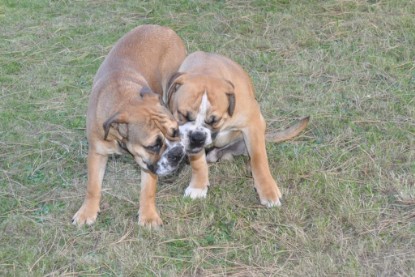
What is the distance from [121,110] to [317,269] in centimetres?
171

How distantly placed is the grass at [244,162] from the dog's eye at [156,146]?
644mm

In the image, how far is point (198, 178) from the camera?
536 centimetres

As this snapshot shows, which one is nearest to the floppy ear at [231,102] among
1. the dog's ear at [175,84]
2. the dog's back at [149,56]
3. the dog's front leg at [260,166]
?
the dog's front leg at [260,166]

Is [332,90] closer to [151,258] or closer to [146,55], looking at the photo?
[146,55]

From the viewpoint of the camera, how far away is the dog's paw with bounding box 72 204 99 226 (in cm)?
507

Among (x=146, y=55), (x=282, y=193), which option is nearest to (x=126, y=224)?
(x=282, y=193)

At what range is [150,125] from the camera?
457 centimetres

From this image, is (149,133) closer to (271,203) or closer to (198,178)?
(198,178)

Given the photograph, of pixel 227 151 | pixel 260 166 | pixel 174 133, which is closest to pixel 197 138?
pixel 174 133

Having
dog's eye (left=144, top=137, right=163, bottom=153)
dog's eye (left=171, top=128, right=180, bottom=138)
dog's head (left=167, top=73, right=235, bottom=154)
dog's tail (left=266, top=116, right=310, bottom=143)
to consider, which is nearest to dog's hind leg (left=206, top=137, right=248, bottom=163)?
dog's tail (left=266, top=116, right=310, bottom=143)

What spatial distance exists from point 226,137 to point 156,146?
1.14m

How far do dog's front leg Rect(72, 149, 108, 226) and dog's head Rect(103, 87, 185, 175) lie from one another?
42 cm

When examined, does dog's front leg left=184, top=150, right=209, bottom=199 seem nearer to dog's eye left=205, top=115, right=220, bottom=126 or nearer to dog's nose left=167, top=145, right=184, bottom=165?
dog's eye left=205, top=115, right=220, bottom=126

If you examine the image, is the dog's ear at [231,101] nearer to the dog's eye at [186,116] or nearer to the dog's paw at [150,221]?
the dog's eye at [186,116]
